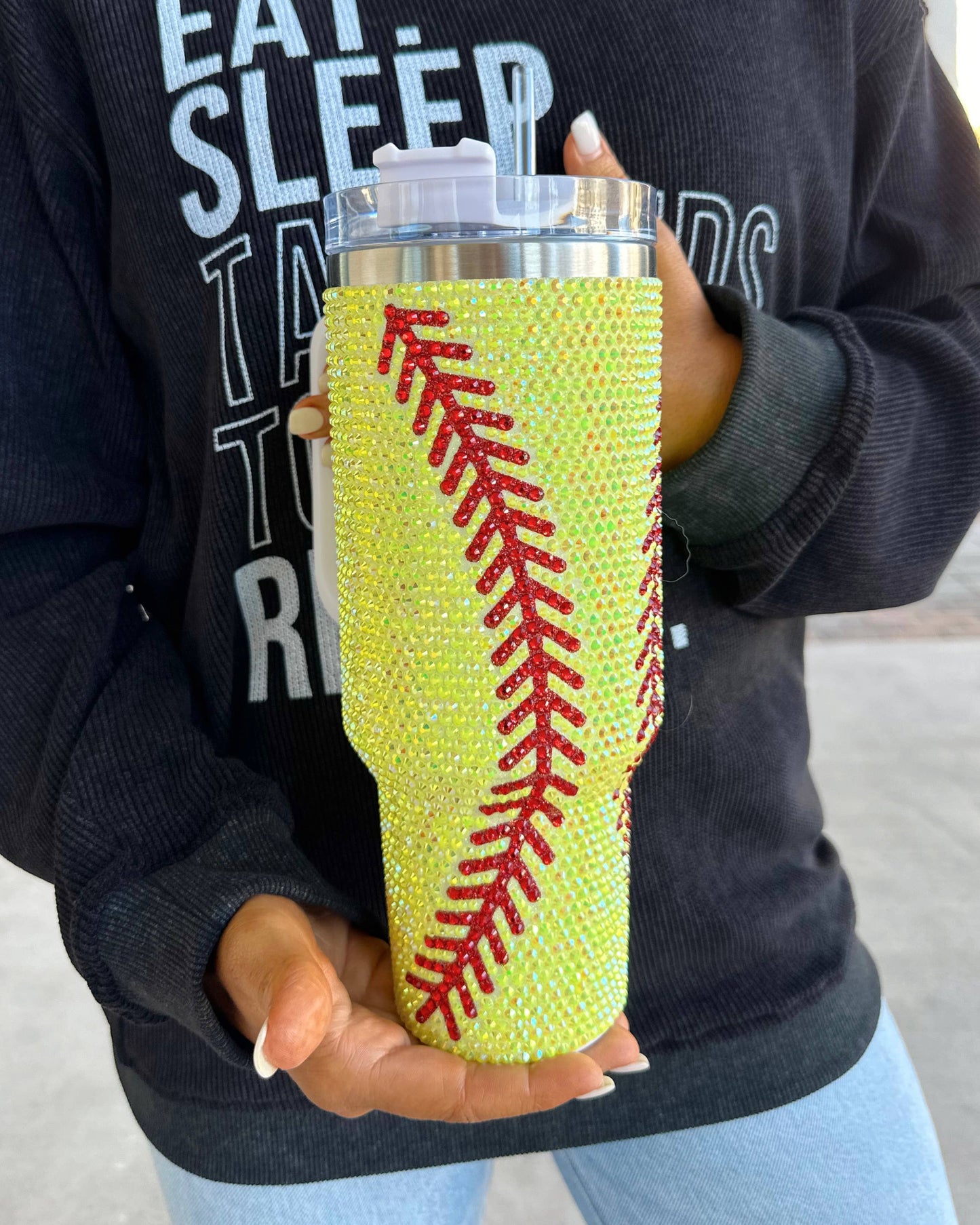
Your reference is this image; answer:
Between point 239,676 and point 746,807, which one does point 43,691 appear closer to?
point 239,676

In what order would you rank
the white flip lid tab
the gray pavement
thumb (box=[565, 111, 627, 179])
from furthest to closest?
the gray pavement, thumb (box=[565, 111, 627, 179]), the white flip lid tab

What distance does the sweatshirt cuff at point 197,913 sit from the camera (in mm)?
377

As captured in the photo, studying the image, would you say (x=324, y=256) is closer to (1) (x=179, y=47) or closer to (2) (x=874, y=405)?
(1) (x=179, y=47)

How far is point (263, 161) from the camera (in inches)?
17.8

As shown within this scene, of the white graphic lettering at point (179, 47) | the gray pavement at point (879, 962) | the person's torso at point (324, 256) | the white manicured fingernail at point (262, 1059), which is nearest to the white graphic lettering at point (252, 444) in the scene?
the person's torso at point (324, 256)

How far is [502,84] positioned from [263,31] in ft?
0.32

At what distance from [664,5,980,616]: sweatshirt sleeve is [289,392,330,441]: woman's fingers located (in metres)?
0.13

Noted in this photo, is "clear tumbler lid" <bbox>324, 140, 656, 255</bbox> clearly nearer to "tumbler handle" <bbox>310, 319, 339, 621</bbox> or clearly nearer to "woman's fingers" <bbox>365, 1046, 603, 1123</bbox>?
"tumbler handle" <bbox>310, 319, 339, 621</bbox>

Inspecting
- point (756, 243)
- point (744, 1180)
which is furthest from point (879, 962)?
point (756, 243)

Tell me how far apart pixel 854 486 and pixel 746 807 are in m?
0.17

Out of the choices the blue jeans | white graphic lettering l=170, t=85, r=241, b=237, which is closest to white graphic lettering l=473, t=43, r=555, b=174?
white graphic lettering l=170, t=85, r=241, b=237

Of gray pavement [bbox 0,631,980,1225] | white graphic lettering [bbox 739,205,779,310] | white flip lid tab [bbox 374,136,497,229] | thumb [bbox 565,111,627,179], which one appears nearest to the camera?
white flip lid tab [bbox 374,136,497,229]

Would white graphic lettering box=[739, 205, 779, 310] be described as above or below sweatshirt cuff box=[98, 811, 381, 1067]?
above

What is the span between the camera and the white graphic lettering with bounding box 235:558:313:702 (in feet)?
1.62
